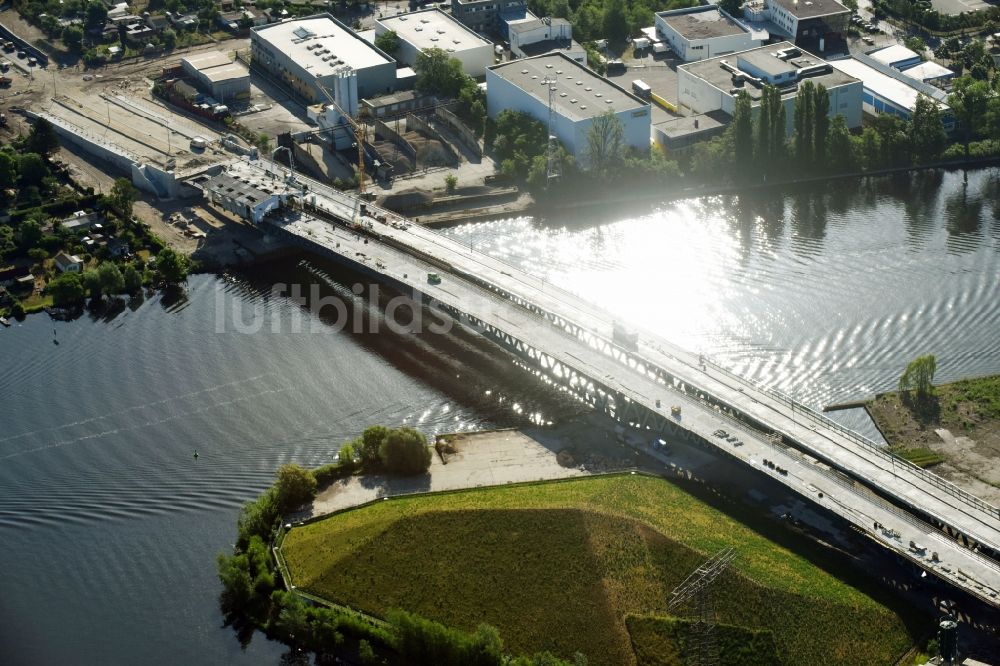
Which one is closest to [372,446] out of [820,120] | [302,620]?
[302,620]

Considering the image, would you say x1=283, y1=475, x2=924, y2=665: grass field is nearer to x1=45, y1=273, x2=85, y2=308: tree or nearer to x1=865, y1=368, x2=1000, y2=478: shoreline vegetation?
x1=865, y1=368, x2=1000, y2=478: shoreline vegetation

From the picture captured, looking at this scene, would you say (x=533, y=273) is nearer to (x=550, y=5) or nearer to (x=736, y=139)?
(x=736, y=139)

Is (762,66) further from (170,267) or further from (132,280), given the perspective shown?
(132,280)

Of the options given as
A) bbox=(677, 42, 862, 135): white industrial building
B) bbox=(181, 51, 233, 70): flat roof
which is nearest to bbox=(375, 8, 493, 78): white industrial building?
bbox=(181, 51, 233, 70): flat roof

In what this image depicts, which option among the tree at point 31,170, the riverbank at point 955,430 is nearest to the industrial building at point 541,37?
the tree at point 31,170

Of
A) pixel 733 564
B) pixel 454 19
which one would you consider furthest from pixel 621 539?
pixel 454 19

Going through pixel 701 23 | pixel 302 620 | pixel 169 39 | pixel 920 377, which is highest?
pixel 701 23
